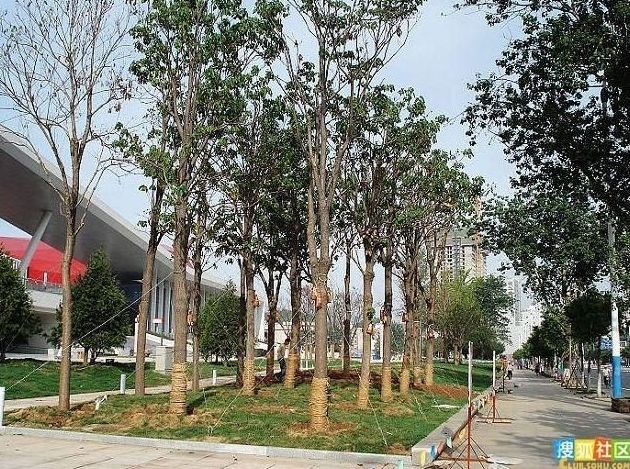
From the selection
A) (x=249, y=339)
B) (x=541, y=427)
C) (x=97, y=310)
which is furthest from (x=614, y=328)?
(x=97, y=310)

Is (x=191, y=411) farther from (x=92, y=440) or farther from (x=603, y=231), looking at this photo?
(x=603, y=231)

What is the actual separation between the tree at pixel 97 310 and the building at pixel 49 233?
267 cm

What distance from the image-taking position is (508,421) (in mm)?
18578

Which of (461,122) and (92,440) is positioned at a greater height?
→ (461,122)

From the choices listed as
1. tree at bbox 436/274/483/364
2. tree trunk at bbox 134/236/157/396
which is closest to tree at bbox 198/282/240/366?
tree at bbox 436/274/483/364

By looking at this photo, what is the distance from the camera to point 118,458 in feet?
34.9

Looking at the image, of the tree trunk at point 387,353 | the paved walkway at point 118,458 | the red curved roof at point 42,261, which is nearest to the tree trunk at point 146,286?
the tree trunk at point 387,353

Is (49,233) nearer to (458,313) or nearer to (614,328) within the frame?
(458,313)

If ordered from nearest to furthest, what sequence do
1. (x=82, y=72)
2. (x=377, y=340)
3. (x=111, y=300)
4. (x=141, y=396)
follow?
(x=82, y=72)
(x=141, y=396)
(x=111, y=300)
(x=377, y=340)

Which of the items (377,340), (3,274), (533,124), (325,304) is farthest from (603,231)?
(377,340)

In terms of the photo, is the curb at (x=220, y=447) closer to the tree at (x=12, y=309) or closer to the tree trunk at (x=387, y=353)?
the tree trunk at (x=387, y=353)

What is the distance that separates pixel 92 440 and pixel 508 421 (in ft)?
37.2

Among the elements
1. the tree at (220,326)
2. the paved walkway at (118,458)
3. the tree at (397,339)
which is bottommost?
the tree at (397,339)

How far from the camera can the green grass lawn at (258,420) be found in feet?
40.5
